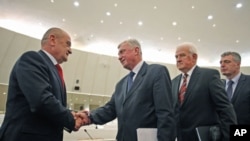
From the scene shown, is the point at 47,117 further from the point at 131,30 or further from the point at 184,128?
the point at 131,30

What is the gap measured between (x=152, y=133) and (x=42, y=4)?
8861 millimetres

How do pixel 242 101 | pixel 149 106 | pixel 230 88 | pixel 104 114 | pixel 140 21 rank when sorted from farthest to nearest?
pixel 140 21, pixel 230 88, pixel 242 101, pixel 104 114, pixel 149 106

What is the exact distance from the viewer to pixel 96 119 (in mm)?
2648

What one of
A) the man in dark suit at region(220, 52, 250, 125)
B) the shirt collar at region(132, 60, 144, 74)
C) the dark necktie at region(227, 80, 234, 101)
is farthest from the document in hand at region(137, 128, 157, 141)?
the dark necktie at region(227, 80, 234, 101)

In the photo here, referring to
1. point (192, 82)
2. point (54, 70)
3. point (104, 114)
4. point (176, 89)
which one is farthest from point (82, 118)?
point (192, 82)

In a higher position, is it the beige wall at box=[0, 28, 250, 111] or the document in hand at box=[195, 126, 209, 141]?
the beige wall at box=[0, 28, 250, 111]

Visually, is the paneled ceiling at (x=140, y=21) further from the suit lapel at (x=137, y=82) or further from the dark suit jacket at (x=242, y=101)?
the suit lapel at (x=137, y=82)

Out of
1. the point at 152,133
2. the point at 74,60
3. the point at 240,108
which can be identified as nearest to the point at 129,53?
the point at 152,133

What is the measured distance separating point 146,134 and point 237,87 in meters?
1.71

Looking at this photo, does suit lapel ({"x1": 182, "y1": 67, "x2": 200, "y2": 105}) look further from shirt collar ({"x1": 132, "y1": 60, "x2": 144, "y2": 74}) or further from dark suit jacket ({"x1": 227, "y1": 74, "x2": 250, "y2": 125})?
dark suit jacket ({"x1": 227, "y1": 74, "x2": 250, "y2": 125})

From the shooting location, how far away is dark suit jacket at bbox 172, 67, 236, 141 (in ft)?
7.51

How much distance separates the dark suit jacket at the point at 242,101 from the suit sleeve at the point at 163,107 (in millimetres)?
1288

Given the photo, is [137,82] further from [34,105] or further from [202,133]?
[34,105]

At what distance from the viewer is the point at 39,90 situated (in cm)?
174
